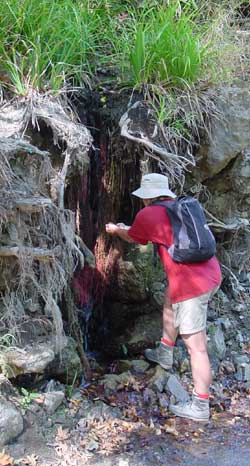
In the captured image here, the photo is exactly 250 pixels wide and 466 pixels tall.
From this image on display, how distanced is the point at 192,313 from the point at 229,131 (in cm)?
193

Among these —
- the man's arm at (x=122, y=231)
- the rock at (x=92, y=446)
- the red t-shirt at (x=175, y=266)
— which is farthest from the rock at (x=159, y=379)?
the man's arm at (x=122, y=231)

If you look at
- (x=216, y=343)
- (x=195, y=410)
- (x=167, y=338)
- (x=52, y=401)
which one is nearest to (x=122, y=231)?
(x=167, y=338)

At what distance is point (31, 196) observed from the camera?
3775 mm

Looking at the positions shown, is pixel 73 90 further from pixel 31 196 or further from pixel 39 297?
pixel 39 297

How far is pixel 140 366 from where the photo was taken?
4.74 meters

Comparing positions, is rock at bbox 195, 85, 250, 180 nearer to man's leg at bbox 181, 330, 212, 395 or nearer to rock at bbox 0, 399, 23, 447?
man's leg at bbox 181, 330, 212, 395

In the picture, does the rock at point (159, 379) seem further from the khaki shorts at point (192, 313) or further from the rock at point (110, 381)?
the khaki shorts at point (192, 313)

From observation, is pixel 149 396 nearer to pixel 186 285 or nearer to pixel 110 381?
pixel 110 381

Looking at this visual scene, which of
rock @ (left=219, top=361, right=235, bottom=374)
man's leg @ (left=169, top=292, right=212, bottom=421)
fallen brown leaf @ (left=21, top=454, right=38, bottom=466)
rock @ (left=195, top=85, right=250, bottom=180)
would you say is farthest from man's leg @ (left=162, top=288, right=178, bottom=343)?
fallen brown leaf @ (left=21, top=454, right=38, bottom=466)

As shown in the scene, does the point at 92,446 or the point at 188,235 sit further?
the point at 188,235

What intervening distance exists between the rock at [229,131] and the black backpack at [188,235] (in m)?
1.24

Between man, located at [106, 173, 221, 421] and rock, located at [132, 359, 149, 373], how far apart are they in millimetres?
585

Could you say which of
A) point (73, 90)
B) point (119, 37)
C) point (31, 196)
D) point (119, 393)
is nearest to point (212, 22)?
point (119, 37)

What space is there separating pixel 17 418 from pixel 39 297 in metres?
0.98
